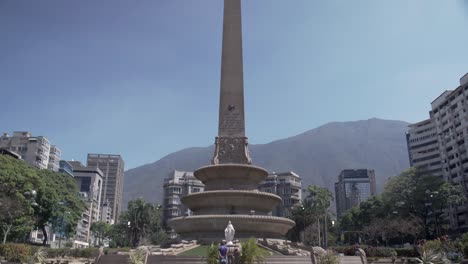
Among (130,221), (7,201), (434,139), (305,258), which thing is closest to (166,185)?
(130,221)

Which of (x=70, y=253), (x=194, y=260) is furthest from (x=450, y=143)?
(x=194, y=260)

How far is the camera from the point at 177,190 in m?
103

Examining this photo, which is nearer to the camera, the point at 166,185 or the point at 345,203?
the point at 166,185

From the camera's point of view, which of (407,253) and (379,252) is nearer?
(379,252)

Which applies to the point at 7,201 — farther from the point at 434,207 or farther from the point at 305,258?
the point at 434,207

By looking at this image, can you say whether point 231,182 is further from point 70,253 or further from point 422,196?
point 422,196

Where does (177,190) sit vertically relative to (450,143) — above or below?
below

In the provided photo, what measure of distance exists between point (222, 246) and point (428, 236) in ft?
178

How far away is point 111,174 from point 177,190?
281 feet

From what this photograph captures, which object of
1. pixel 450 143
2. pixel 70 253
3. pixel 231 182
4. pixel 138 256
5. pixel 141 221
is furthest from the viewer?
pixel 450 143

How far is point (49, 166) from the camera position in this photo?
282ft

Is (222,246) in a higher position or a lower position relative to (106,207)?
lower

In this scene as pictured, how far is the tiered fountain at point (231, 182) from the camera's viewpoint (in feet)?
71.6

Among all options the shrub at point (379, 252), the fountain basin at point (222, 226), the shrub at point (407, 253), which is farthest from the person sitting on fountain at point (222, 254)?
the shrub at point (407, 253)
